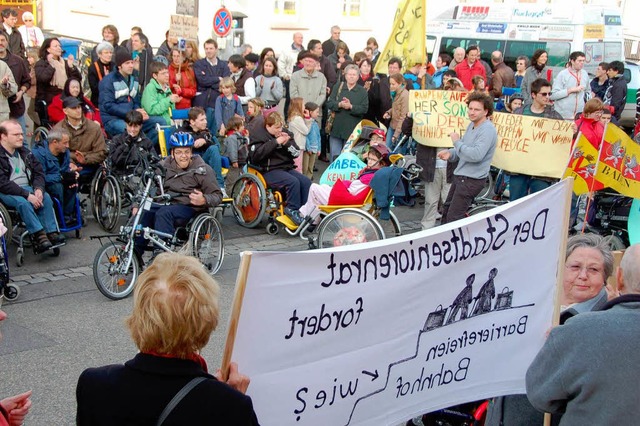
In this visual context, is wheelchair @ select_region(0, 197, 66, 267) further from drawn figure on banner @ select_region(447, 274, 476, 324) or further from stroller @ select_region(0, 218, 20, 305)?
drawn figure on banner @ select_region(447, 274, 476, 324)

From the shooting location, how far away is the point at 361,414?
3.45 metres

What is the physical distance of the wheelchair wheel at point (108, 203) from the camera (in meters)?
9.41

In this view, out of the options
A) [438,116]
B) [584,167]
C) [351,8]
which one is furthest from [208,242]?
[351,8]

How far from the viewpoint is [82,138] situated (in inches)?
376

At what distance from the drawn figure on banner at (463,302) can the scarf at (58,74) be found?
956 cm

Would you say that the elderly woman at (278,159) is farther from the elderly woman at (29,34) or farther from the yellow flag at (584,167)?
the elderly woman at (29,34)

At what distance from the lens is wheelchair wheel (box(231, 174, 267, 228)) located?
9.98m

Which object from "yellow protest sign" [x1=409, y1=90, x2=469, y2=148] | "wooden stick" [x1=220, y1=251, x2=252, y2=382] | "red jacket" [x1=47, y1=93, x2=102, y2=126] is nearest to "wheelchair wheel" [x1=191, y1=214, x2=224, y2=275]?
"yellow protest sign" [x1=409, y1=90, x2=469, y2=148]

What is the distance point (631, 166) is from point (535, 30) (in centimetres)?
1296

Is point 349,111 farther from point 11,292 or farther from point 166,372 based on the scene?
point 166,372

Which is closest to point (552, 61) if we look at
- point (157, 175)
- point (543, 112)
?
point (543, 112)

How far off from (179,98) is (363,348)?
31.3 feet

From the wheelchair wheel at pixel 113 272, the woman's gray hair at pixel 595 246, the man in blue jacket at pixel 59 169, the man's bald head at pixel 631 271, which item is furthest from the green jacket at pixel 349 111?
the man's bald head at pixel 631 271

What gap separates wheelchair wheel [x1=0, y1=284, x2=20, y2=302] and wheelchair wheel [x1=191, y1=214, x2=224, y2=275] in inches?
65.1
